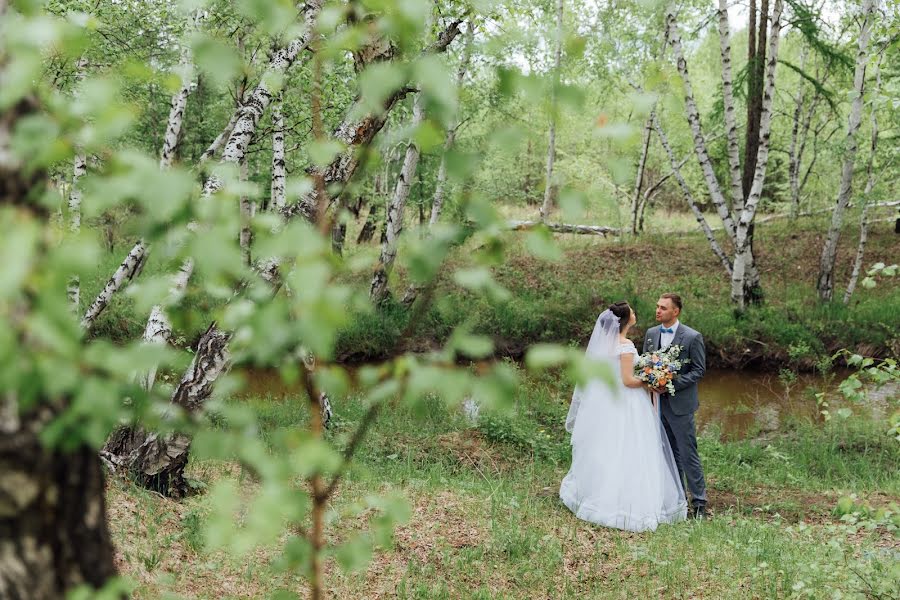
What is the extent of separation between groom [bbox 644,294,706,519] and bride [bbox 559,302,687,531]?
0.18 meters

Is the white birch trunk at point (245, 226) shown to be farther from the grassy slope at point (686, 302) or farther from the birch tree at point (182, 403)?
the grassy slope at point (686, 302)

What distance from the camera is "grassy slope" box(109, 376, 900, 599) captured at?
4.53m

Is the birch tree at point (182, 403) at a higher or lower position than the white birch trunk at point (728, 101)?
lower

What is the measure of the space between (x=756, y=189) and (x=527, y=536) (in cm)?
1035

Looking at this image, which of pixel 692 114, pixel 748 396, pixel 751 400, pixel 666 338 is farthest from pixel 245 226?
pixel 748 396

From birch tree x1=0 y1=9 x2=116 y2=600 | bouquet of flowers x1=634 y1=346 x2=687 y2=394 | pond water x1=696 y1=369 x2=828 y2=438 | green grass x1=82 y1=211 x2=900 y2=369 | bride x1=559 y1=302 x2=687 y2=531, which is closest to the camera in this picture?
birch tree x1=0 y1=9 x2=116 y2=600

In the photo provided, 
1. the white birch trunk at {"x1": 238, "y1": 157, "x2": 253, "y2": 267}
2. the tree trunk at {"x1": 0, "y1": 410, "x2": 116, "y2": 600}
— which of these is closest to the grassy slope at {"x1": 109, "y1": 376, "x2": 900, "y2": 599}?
the white birch trunk at {"x1": 238, "y1": 157, "x2": 253, "y2": 267}

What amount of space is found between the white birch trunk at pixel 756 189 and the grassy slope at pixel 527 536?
5749 millimetres

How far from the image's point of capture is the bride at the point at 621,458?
6.72 meters

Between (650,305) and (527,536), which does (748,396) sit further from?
(527,536)

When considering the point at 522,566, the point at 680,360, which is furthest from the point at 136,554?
the point at 680,360

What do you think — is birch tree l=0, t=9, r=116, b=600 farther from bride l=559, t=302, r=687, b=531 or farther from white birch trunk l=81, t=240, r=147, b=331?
white birch trunk l=81, t=240, r=147, b=331

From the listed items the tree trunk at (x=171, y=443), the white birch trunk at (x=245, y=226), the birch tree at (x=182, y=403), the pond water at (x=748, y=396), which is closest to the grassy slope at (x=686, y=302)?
the pond water at (x=748, y=396)

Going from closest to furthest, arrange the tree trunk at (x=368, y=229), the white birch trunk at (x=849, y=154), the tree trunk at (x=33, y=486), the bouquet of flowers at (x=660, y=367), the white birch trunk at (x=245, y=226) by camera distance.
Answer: the tree trunk at (x=33, y=486)
the white birch trunk at (x=245, y=226)
the bouquet of flowers at (x=660, y=367)
the white birch trunk at (x=849, y=154)
the tree trunk at (x=368, y=229)
